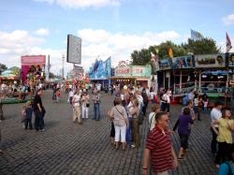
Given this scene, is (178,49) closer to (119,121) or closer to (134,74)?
(134,74)

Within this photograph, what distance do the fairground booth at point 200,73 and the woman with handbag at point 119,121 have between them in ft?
49.5

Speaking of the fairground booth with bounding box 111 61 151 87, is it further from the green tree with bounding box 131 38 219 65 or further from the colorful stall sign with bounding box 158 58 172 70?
the colorful stall sign with bounding box 158 58 172 70

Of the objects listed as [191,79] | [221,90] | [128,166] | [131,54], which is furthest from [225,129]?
[131,54]

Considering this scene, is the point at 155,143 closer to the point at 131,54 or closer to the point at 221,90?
the point at 221,90

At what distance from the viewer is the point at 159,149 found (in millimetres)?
5137

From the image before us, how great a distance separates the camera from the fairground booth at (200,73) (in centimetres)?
2765

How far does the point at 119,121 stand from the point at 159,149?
18.1 ft

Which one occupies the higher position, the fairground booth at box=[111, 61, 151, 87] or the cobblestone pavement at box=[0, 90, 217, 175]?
the fairground booth at box=[111, 61, 151, 87]

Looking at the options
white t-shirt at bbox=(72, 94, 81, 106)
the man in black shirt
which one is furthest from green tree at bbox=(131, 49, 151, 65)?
the man in black shirt

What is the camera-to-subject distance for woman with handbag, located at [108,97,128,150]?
1062 cm

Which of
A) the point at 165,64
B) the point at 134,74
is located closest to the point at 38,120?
the point at 165,64

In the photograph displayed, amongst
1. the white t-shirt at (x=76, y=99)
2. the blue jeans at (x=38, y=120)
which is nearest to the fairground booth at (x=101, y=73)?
the white t-shirt at (x=76, y=99)

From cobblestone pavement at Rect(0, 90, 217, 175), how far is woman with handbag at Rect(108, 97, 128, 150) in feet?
1.12

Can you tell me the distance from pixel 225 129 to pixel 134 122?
3581 mm
